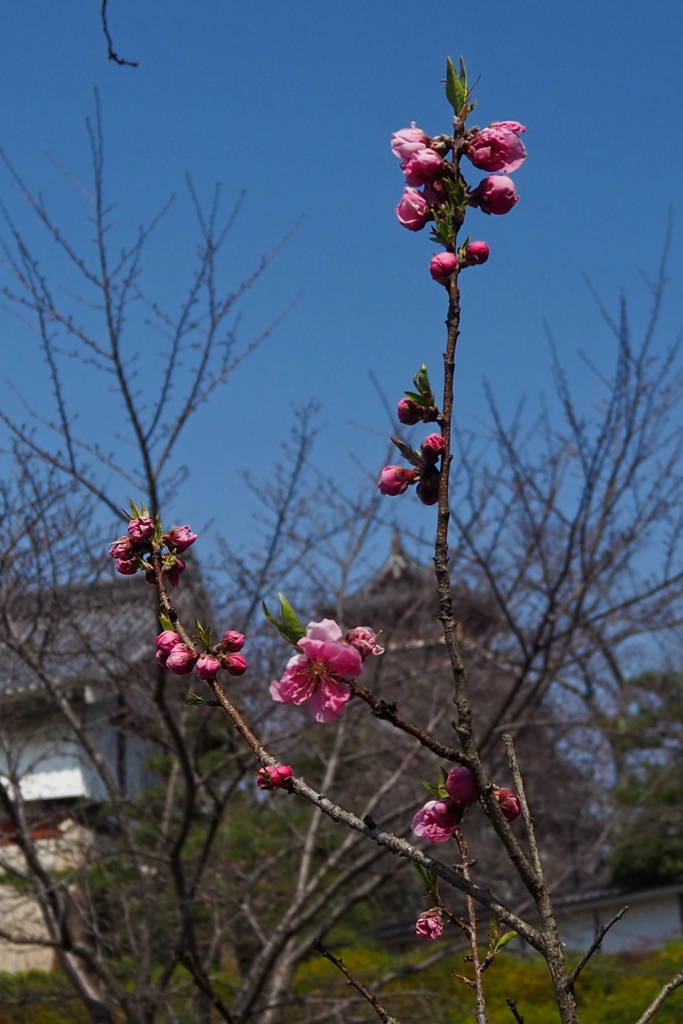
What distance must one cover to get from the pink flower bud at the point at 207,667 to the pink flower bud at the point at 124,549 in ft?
0.68

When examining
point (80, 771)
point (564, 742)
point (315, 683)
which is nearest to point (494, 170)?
point (315, 683)

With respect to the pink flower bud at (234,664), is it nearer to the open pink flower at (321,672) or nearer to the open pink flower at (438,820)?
the open pink flower at (321,672)

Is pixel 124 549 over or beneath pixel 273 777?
over

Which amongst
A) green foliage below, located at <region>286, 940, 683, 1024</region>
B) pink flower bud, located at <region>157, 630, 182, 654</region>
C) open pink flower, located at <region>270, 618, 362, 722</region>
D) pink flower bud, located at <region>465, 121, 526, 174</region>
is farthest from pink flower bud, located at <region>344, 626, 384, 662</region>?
green foliage below, located at <region>286, 940, 683, 1024</region>

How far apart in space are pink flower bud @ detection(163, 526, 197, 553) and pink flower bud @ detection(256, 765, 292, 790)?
35 centimetres

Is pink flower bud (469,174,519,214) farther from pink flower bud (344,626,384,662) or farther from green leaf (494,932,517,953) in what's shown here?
green leaf (494,932,517,953)

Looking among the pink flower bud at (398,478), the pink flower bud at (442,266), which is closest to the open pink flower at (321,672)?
the pink flower bud at (398,478)

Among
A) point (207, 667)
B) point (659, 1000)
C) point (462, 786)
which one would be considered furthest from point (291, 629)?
point (659, 1000)

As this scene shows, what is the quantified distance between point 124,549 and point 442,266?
57 cm

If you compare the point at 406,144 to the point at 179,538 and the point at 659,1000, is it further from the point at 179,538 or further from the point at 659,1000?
the point at 659,1000

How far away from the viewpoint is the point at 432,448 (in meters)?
1.22

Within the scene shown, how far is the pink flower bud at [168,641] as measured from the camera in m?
1.28

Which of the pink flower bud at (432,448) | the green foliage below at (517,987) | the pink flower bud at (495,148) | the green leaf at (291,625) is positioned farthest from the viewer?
the green foliage below at (517,987)

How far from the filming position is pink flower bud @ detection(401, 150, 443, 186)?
51.2 inches
